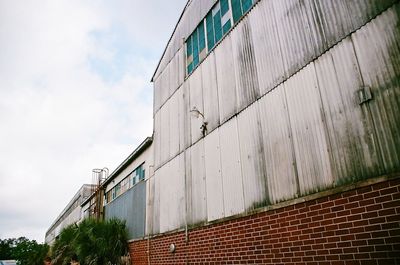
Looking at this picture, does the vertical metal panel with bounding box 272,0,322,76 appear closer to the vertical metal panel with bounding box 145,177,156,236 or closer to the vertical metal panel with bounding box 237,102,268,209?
the vertical metal panel with bounding box 237,102,268,209

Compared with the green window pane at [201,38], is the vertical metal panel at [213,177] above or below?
below

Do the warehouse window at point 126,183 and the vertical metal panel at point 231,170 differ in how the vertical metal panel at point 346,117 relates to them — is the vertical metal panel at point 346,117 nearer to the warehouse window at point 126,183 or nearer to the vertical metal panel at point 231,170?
the vertical metal panel at point 231,170

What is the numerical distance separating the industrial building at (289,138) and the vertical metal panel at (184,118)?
4 centimetres

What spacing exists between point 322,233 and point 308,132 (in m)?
1.71

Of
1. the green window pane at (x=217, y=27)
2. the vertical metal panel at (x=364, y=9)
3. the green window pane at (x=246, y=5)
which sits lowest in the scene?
the vertical metal panel at (x=364, y=9)

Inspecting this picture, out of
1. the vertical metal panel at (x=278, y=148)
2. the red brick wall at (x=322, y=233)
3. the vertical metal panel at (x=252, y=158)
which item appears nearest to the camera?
the red brick wall at (x=322, y=233)

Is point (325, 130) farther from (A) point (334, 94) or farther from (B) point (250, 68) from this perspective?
(B) point (250, 68)

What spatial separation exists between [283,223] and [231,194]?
1.82 m

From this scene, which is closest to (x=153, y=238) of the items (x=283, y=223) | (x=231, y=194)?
(x=231, y=194)

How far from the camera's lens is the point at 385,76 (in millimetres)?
4512

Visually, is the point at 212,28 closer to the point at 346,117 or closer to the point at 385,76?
the point at 346,117

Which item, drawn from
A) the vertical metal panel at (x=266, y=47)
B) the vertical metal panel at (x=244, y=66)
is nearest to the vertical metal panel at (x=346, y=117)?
the vertical metal panel at (x=266, y=47)

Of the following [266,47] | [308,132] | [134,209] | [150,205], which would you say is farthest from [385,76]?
[134,209]

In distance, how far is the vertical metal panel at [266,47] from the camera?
6.64m
